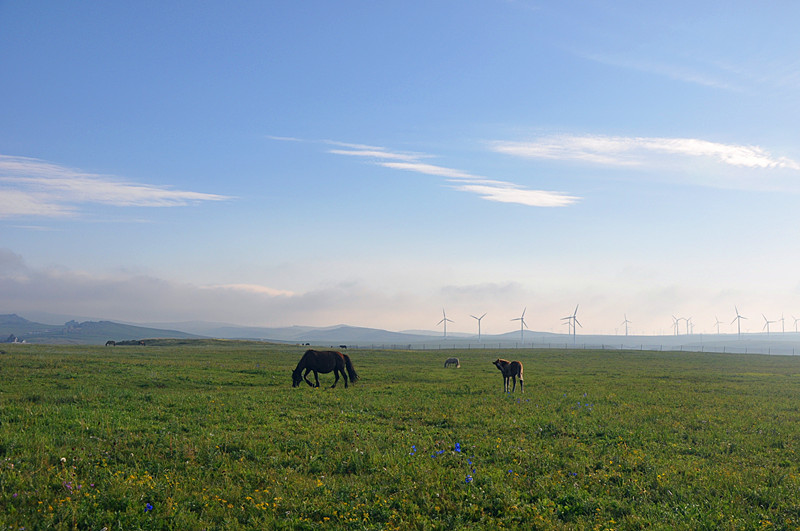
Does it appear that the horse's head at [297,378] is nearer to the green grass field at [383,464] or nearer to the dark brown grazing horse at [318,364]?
the dark brown grazing horse at [318,364]

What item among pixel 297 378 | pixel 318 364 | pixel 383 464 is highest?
pixel 318 364

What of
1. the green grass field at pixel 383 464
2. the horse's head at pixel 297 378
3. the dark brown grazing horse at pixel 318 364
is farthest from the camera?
the dark brown grazing horse at pixel 318 364

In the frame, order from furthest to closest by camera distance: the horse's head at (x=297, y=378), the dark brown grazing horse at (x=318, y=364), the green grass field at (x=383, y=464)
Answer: the dark brown grazing horse at (x=318, y=364), the horse's head at (x=297, y=378), the green grass field at (x=383, y=464)

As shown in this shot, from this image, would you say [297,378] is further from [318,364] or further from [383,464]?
[383,464]

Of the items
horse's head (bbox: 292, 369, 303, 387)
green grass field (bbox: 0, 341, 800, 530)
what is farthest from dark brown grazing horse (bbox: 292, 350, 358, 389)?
green grass field (bbox: 0, 341, 800, 530)

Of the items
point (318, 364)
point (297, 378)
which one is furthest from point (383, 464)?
point (297, 378)

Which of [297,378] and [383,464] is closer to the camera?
[383,464]

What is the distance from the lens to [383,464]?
474 inches

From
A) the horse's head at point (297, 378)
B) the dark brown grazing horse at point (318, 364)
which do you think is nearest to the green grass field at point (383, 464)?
the horse's head at point (297, 378)

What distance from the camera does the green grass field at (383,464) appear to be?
363 inches

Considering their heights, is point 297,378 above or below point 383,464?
below

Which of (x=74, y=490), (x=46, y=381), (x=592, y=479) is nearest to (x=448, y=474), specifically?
(x=592, y=479)

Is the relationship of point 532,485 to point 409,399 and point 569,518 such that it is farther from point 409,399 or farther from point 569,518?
point 409,399

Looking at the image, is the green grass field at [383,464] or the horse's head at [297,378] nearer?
the green grass field at [383,464]
